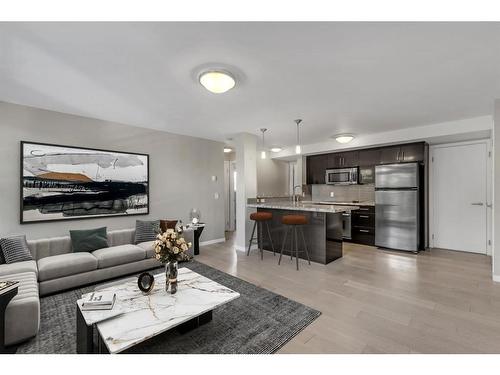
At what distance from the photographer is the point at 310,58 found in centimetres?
204

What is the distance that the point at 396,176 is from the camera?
15.4 feet

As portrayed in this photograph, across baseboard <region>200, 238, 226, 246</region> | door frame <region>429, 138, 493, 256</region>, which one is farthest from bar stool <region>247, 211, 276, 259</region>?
door frame <region>429, 138, 493, 256</region>

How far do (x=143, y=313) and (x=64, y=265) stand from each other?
183cm

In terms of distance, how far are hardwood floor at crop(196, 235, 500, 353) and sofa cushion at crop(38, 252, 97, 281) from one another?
5.73ft

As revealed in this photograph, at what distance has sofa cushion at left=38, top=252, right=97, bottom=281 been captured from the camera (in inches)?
105

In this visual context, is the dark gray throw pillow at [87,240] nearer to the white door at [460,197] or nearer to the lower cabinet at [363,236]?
the lower cabinet at [363,236]

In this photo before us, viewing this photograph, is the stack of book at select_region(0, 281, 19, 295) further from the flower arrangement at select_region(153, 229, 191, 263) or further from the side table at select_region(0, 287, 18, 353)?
the flower arrangement at select_region(153, 229, 191, 263)

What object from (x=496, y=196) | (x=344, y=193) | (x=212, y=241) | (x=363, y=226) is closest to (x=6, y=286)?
(x=212, y=241)

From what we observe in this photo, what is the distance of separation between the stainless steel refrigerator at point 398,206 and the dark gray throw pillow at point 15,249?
5980mm

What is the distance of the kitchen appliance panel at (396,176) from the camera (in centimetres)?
451

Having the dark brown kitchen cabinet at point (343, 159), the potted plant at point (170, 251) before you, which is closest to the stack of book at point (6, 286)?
the potted plant at point (170, 251)

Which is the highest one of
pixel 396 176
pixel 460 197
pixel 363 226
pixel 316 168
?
pixel 316 168

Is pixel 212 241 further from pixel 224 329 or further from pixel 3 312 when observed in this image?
pixel 3 312
